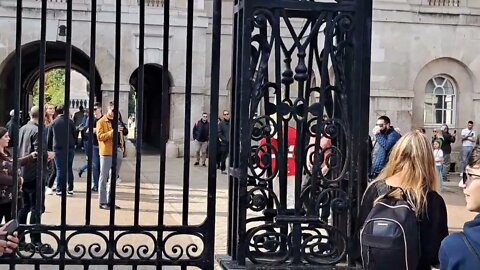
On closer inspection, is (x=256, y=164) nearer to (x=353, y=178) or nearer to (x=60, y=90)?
(x=353, y=178)

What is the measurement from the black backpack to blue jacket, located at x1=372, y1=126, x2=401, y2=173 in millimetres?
7535

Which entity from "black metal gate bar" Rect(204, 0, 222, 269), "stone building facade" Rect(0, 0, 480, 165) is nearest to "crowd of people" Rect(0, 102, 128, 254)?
"black metal gate bar" Rect(204, 0, 222, 269)

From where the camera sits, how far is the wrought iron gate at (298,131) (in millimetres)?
4215

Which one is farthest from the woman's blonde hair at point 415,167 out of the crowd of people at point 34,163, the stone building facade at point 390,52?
the stone building facade at point 390,52

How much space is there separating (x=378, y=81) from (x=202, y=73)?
19.9ft

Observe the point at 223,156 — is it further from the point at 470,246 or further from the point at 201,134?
the point at 470,246

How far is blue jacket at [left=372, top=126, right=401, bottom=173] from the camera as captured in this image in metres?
11.2

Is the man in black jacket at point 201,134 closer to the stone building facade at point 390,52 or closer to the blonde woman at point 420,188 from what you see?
the stone building facade at point 390,52

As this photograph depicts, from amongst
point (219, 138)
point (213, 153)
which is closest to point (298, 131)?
point (213, 153)

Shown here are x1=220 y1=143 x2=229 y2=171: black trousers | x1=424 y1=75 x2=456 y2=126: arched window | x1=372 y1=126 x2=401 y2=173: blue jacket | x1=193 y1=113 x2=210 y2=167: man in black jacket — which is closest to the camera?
x1=372 y1=126 x2=401 y2=173: blue jacket

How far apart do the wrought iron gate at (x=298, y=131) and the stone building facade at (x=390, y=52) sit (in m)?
18.0

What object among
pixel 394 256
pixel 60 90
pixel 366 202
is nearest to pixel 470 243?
pixel 394 256

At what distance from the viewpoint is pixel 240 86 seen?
4.27 meters

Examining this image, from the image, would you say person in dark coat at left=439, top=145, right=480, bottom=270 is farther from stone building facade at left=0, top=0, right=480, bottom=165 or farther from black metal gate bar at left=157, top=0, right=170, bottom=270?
stone building facade at left=0, top=0, right=480, bottom=165
